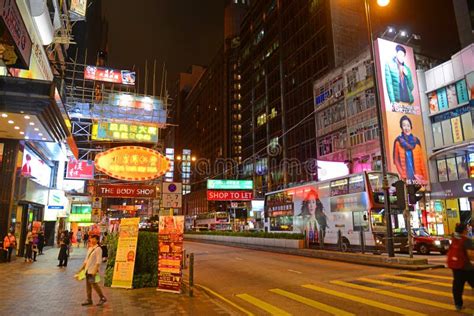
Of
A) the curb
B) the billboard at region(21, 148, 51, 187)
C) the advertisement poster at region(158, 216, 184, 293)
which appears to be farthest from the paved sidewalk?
the billboard at region(21, 148, 51, 187)

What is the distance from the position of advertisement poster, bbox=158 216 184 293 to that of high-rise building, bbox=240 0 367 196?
1586 inches

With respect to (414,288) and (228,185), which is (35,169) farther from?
(414,288)

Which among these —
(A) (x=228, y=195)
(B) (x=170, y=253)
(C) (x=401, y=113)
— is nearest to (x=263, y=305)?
(B) (x=170, y=253)

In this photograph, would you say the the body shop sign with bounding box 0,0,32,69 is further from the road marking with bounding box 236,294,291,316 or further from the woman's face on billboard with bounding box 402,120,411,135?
the woman's face on billboard with bounding box 402,120,411,135

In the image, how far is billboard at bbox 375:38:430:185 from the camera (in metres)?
33.3

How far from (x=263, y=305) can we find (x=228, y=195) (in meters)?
32.4

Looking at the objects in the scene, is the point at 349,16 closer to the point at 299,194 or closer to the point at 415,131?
the point at 415,131

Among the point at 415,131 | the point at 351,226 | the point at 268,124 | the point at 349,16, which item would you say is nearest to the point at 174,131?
the point at 268,124

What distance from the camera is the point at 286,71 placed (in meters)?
61.6

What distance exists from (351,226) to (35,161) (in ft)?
67.5

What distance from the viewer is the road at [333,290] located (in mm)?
8055

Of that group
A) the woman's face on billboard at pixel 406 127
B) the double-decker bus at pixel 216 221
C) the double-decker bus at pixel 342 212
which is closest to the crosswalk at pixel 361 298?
the double-decker bus at pixel 342 212

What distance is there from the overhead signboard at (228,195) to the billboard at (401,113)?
1618 centimetres

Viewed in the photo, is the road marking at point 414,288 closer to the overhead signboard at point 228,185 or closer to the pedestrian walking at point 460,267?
the pedestrian walking at point 460,267
